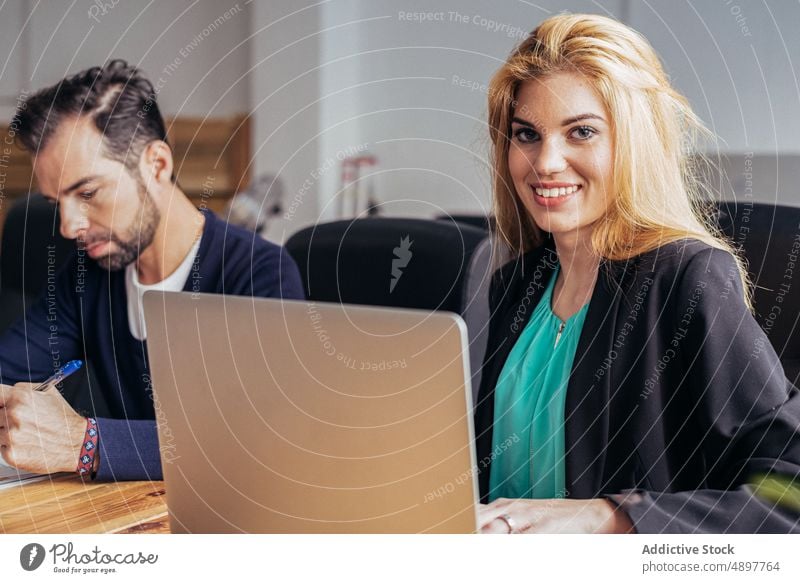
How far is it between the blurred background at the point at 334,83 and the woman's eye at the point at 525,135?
3.93ft

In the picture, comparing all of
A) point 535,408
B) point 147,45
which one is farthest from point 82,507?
point 147,45

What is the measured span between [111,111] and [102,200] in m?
0.15

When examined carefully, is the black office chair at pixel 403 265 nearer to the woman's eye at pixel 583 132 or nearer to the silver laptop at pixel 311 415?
the woman's eye at pixel 583 132

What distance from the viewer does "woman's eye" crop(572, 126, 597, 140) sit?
36.5 inches

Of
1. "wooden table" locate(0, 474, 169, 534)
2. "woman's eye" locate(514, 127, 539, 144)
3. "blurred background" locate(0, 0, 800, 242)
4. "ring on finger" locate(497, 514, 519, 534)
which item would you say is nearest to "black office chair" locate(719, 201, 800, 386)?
"woman's eye" locate(514, 127, 539, 144)

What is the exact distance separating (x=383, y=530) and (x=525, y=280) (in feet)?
1.67

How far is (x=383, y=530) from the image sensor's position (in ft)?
2.11

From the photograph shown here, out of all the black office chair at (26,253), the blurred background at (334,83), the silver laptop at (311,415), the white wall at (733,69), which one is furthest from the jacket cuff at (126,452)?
the blurred background at (334,83)

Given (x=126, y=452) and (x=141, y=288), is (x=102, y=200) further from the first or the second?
(x=126, y=452)

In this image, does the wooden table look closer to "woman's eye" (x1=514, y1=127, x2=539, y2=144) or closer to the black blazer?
the black blazer

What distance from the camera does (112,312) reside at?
131 cm

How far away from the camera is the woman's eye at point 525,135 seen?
963 mm
